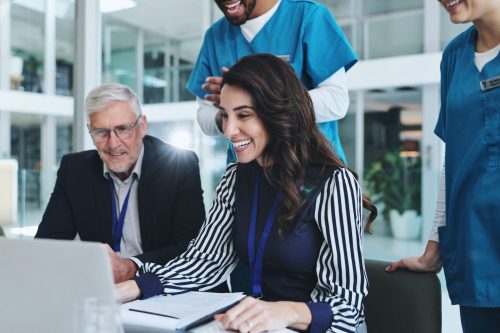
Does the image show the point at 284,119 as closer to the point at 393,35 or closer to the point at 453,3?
the point at 453,3

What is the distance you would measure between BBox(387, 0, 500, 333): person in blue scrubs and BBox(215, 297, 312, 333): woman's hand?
371 mm

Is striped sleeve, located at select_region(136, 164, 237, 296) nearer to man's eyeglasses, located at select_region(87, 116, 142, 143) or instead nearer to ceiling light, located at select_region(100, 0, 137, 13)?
man's eyeglasses, located at select_region(87, 116, 142, 143)

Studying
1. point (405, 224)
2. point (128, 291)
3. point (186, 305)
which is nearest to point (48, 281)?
point (186, 305)

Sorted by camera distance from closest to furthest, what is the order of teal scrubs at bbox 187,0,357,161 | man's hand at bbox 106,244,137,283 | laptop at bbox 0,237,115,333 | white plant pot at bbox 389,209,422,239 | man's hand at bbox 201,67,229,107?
laptop at bbox 0,237,115,333
man's hand at bbox 106,244,137,283
man's hand at bbox 201,67,229,107
teal scrubs at bbox 187,0,357,161
white plant pot at bbox 389,209,422,239

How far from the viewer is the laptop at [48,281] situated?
64cm

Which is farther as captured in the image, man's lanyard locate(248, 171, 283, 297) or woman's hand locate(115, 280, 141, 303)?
man's lanyard locate(248, 171, 283, 297)

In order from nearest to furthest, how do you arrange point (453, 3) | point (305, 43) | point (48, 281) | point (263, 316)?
point (48, 281)
point (263, 316)
point (453, 3)
point (305, 43)

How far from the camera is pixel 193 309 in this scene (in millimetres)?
975

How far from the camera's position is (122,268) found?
139 cm

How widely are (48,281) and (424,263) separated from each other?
0.94 meters

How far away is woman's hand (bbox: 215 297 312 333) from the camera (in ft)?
3.01

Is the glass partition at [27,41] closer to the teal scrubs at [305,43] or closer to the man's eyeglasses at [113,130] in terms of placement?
the man's eyeglasses at [113,130]

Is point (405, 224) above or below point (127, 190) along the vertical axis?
below

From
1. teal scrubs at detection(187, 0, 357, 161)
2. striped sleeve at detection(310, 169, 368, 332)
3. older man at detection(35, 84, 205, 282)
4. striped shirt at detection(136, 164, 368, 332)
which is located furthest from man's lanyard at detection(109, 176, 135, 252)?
striped sleeve at detection(310, 169, 368, 332)
